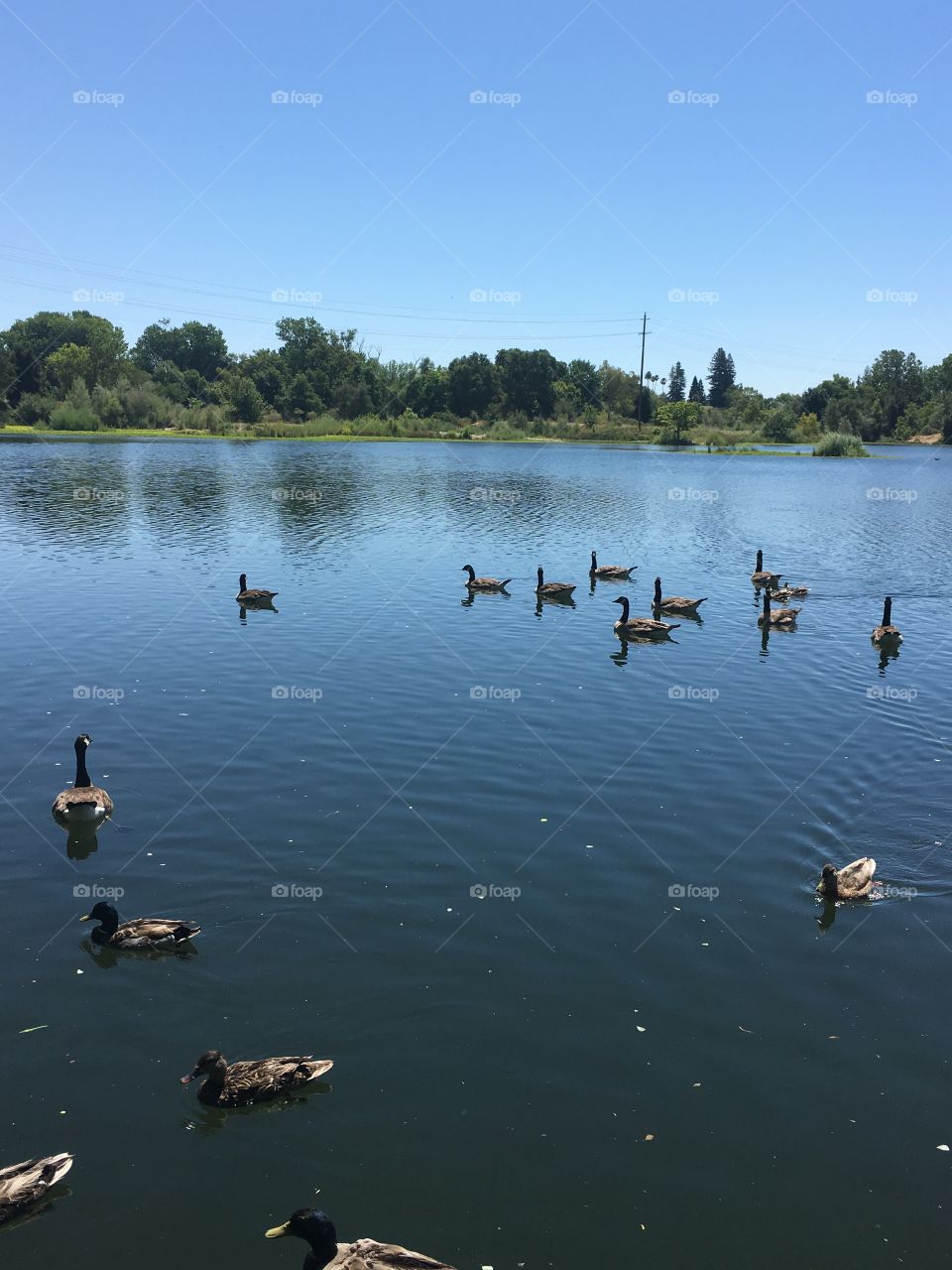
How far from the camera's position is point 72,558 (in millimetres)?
37875

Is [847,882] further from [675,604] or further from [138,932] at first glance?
[675,604]

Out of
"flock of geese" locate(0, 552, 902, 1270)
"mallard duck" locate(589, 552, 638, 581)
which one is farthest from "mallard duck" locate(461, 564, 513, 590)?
"flock of geese" locate(0, 552, 902, 1270)

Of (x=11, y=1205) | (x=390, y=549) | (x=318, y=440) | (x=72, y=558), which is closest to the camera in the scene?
(x=11, y=1205)

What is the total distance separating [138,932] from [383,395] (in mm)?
160096

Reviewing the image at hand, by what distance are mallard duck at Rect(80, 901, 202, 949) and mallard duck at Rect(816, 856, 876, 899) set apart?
8421mm

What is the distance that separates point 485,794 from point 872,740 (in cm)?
870

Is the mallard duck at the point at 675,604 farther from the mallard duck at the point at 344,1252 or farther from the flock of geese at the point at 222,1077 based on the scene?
the mallard duck at the point at 344,1252

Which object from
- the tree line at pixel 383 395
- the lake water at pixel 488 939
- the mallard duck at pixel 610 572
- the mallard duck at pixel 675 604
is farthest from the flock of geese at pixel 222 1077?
the tree line at pixel 383 395

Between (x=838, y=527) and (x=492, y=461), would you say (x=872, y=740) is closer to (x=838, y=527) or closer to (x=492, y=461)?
(x=838, y=527)

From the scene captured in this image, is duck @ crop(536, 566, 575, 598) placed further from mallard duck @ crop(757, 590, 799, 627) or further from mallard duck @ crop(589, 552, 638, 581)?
mallard duck @ crop(757, 590, 799, 627)

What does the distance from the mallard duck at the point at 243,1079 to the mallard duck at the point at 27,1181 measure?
1340 millimetres

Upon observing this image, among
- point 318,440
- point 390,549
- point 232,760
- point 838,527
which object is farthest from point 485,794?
point 318,440

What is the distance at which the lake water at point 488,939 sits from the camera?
828 centimetres

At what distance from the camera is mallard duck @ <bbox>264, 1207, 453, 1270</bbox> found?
729cm
